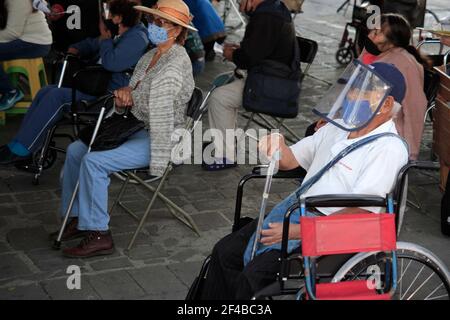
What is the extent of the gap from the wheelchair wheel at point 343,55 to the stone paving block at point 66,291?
20.3 feet

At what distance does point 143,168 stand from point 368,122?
1.78 m

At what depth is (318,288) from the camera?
3.60m

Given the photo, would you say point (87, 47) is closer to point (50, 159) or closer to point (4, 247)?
point (50, 159)

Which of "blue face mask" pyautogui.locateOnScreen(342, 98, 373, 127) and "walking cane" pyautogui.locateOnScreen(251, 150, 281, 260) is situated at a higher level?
"blue face mask" pyautogui.locateOnScreen(342, 98, 373, 127)

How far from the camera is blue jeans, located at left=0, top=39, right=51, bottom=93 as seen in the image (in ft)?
24.8

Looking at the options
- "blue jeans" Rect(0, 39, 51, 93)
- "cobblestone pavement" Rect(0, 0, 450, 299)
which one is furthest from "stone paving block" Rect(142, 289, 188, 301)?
"blue jeans" Rect(0, 39, 51, 93)

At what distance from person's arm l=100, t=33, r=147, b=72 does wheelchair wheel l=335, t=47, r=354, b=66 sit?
4.47m

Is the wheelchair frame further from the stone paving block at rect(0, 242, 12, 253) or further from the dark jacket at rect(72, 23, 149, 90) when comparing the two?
the dark jacket at rect(72, 23, 149, 90)

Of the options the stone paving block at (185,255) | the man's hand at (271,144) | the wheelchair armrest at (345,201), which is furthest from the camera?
the stone paving block at (185,255)

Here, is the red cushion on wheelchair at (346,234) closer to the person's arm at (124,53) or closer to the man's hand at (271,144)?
the man's hand at (271,144)

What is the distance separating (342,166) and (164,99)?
1.61m

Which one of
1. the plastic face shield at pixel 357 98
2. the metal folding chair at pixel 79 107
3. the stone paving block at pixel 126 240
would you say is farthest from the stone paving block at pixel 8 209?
the plastic face shield at pixel 357 98

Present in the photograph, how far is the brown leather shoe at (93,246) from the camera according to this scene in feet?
17.2
